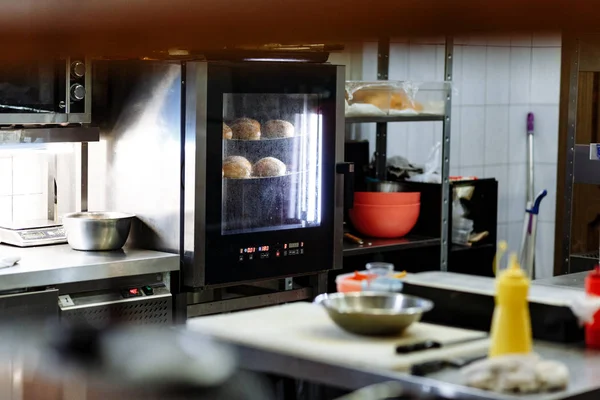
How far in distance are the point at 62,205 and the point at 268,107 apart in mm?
814

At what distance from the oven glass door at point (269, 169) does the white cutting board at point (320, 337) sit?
104 inches

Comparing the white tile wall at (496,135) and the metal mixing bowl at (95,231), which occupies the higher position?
the white tile wall at (496,135)

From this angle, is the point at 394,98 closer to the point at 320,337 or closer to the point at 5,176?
the point at 5,176

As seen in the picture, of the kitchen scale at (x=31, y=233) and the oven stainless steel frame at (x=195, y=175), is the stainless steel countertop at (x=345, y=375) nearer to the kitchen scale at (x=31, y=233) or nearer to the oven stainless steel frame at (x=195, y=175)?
the oven stainless steel frame at (x=195, y=175)

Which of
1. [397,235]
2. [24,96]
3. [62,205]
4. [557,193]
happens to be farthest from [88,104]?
[557,193]

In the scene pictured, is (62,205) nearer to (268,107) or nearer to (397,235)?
(268,107)

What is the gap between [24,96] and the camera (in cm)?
301

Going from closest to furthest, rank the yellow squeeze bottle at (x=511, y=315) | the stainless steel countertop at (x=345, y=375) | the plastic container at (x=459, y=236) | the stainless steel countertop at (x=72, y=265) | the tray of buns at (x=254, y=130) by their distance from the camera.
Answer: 1. the stainless steel countertop at (x=345, y=375)
2. the yellow squeeze bottle at (x=511, y=315)
3. the stainless steel countertop at (x=72, y=265)
4. the tray of buns at (x=254, y=130)
5. the plastic container at (x=459, y=236)

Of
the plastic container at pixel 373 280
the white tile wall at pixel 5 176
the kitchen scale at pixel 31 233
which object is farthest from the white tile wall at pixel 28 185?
the plastic container at pixel 373 280

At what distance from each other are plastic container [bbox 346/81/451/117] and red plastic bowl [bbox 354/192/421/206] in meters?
0.31

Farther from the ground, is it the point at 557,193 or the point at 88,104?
the point at 88,104

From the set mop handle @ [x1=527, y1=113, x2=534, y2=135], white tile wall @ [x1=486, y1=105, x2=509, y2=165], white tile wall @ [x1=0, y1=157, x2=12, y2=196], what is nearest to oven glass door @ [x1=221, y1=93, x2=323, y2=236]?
white tile wall @ [x1=0, y1=157, x2=12, y2=196]

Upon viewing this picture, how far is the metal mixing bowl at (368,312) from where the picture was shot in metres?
0.47

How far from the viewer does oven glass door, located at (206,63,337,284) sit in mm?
3178
